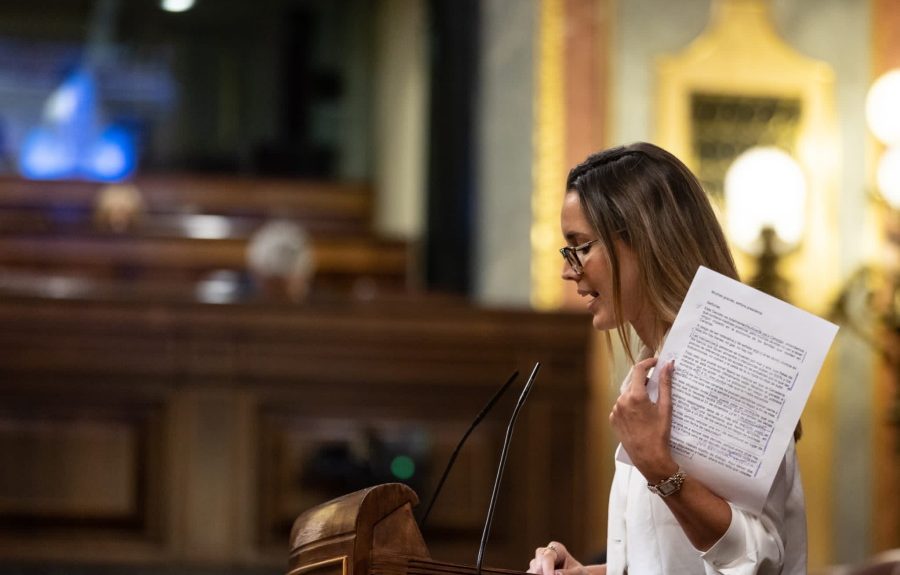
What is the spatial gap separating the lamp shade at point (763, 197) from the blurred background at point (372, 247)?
15 mm

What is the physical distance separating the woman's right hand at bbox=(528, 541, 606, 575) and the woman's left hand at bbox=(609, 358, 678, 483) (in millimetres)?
289

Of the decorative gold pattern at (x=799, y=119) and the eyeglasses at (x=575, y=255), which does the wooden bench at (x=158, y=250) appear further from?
the eyeglasses at (x=575, y=255)

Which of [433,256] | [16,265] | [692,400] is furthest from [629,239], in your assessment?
[16,265]

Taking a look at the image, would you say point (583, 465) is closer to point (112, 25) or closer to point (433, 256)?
point (433, 256)

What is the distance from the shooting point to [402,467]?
15.3 feet

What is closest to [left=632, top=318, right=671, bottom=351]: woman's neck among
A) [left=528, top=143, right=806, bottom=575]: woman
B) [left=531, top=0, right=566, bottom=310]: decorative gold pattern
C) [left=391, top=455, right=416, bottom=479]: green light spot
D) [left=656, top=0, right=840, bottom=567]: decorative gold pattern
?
[left=528, top=143, right=806, bottom=575]: woman

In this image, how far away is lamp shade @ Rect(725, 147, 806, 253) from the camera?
660cm

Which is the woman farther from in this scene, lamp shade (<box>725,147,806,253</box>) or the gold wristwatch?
lamp shade (<box>725,147,806,253</box>)

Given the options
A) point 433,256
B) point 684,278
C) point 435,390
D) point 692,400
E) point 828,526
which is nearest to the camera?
point 692,400

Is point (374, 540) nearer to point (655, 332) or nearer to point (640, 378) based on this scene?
point (640, 378)

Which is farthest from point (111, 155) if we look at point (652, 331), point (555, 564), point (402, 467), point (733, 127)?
point (652, 331)

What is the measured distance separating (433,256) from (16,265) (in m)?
2.36

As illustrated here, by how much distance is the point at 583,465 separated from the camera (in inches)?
189

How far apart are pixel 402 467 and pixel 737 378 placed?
3197 mm
